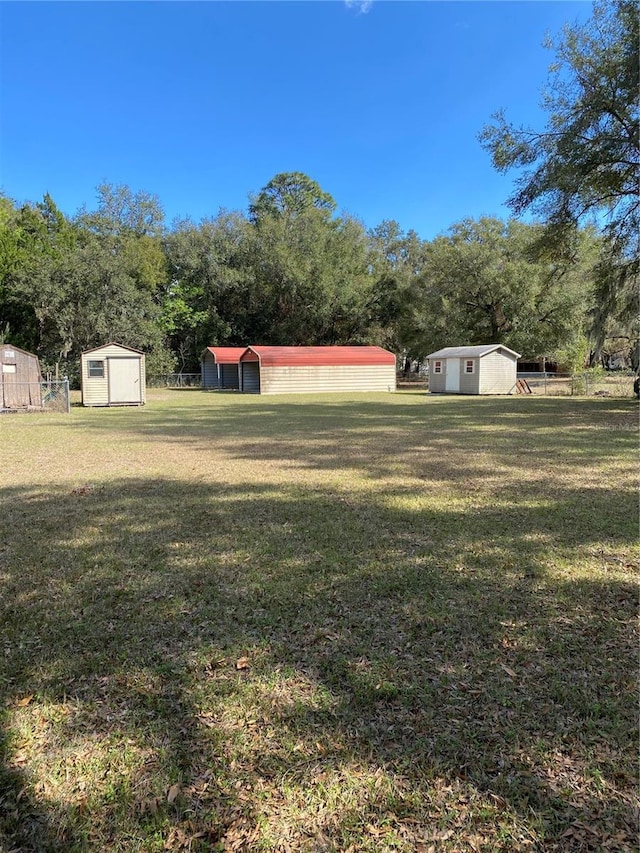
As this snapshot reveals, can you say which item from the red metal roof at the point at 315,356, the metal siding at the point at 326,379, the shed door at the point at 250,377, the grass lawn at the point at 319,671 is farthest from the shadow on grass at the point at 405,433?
the shed door at the point at 250,377

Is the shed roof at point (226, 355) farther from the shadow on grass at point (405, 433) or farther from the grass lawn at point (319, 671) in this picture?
the grass lawn at point (319, 671)

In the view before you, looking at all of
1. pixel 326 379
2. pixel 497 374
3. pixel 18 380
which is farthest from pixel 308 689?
pixel 326 379

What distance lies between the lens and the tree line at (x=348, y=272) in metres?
12.9

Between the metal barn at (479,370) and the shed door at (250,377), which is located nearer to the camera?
the metal barn at (479,370)

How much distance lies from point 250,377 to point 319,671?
1133 inches

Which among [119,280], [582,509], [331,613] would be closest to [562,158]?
[582,509]

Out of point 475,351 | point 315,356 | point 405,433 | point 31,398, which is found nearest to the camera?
point 405,433

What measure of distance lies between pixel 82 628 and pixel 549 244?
14.7 metres

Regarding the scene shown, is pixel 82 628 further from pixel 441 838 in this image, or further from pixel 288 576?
pixel 441 838

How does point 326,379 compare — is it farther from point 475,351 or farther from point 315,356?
point 475,351

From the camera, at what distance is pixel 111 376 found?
19438 mm

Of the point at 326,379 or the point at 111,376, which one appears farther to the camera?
the point at 326,379

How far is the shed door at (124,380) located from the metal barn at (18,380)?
9.34 feet

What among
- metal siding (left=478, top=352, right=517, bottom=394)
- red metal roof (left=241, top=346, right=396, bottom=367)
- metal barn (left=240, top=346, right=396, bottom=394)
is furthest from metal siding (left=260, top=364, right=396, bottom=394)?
metal siding (left=478, top=352, right=517, bottom=394)
